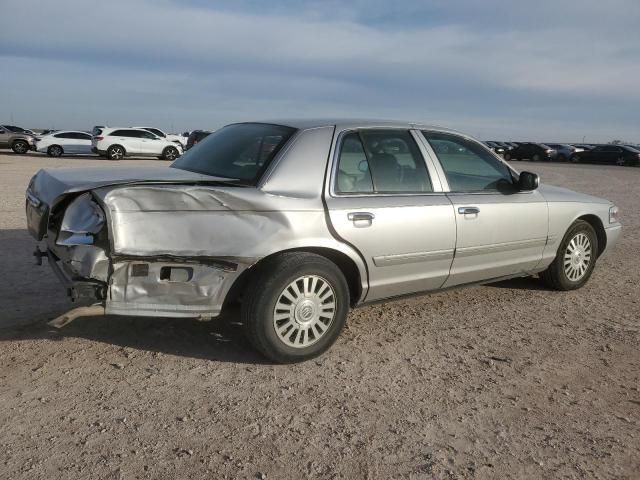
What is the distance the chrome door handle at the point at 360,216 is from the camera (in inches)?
150

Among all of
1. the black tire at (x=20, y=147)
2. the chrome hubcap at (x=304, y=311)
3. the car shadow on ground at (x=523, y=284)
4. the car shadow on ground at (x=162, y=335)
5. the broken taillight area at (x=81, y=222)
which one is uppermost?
the broken taillight area at (x=81, y=222)

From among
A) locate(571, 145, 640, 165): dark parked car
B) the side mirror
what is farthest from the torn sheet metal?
locate(571, 145, 640, 165): dark parked car

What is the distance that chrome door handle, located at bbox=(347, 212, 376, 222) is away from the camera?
3799 millimetres

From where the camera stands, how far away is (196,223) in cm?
333

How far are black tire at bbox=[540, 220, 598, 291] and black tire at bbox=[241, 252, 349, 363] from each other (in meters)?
2.59

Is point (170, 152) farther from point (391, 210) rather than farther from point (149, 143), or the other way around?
point (391, 210)

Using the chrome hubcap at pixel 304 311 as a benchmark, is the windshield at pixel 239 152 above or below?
above

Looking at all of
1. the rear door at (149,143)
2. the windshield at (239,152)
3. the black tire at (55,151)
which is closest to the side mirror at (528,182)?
the windshield at (239,152)

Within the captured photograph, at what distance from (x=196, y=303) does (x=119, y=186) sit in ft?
2.67

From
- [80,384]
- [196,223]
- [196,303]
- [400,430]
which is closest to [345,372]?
[400,430]

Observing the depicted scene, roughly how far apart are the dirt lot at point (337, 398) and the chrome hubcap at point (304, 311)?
0.20 m

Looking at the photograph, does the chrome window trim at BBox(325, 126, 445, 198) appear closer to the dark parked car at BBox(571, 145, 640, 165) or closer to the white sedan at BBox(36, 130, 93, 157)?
the white sedan at BBox(36, 130, 93, 157)

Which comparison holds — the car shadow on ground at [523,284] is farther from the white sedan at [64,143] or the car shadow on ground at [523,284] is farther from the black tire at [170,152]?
the white sedan at [64,143]

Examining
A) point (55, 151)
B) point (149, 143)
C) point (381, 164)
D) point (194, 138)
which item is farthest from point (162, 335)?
point (55, 151)
